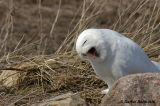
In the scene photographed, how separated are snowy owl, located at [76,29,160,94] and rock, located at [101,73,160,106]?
0.43 metres

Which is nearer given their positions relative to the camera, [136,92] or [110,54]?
[136,92]

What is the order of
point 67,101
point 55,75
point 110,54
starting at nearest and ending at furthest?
point 67,101
point 110,54
point 55,75

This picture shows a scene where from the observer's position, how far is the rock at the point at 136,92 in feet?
8.51

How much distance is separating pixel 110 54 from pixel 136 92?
0.54 meters

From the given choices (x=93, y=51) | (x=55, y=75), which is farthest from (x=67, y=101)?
(x=55, y=75)

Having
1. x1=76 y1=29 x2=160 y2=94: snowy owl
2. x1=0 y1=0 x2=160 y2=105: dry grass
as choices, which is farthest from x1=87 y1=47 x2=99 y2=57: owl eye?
x1=0 y1=0 x2=160 y2=105: dry grass

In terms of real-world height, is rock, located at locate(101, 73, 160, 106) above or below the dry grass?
below

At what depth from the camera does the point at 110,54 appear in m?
3.09

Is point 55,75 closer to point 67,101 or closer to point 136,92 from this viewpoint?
point 67,101

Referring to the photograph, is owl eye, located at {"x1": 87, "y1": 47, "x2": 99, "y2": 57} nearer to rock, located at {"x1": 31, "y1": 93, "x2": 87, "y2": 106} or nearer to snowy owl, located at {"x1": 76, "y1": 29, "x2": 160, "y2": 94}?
snowy owl, located at {"x1": 76, "y1": 29, "x2": 160, "y2": 94}

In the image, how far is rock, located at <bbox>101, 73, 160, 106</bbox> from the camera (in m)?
2.59

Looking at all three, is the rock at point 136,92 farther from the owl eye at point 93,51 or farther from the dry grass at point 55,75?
the dry grass at point 55,75

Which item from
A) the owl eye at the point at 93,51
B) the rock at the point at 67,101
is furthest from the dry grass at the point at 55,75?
the owl eye at the point at 93,51

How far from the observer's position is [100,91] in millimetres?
3510
